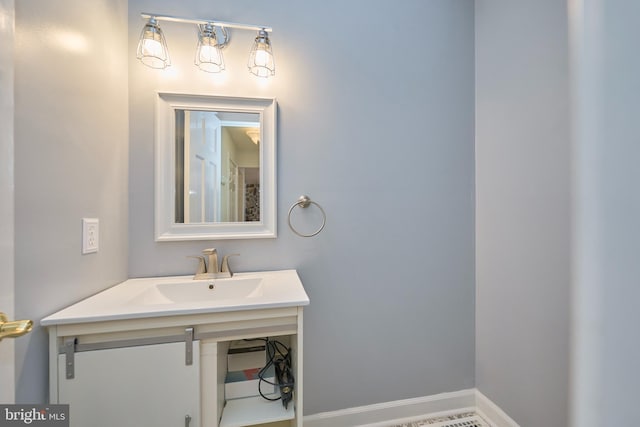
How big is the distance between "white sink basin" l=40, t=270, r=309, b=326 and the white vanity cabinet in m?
0.02

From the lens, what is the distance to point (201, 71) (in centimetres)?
126

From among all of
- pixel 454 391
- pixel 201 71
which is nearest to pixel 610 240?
pixel 201 71

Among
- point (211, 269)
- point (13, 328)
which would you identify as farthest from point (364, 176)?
point (13, 328)

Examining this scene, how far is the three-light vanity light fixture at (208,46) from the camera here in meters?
1.12

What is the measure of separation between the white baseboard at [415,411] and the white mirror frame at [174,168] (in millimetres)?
1024

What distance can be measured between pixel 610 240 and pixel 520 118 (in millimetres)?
1260

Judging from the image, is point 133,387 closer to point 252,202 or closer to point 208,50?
point 252,202

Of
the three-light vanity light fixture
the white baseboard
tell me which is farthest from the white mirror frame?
the white baseboard

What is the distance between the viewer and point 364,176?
1.42m

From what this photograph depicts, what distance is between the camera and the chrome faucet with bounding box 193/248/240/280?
1.18 m

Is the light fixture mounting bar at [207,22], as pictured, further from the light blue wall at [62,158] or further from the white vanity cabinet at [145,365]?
the white vanity cabinet at [145,365]

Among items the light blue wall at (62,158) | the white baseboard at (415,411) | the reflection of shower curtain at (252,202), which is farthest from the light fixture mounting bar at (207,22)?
the white baseboard at (415,411)

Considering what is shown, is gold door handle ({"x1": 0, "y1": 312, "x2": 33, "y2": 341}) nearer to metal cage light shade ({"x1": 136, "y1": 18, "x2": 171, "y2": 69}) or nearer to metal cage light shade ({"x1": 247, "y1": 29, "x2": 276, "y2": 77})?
metal cage light shade ({"x1": 136, "y1": 18, "x2": 171, "y2": 69})

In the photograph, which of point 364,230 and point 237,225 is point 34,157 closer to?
point 237,225
